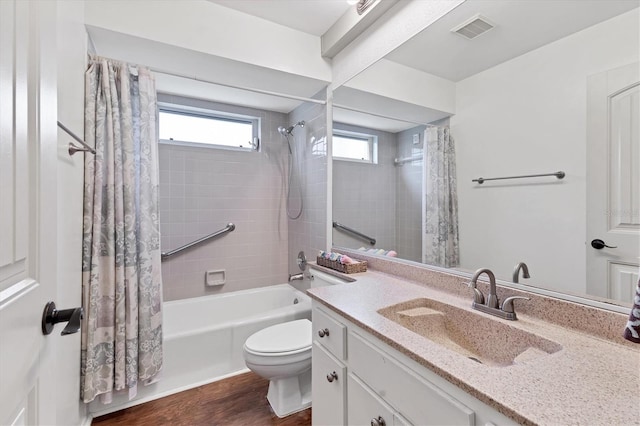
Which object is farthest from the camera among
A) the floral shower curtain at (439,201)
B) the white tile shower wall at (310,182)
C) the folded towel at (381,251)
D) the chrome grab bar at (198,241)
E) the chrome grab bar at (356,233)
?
the chrome grab bar at (198,241)

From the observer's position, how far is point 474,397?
0.65 metres

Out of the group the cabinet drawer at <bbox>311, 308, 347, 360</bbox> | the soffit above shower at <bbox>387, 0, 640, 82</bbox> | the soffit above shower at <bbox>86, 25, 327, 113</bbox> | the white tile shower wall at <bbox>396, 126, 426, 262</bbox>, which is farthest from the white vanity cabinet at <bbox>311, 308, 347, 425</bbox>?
the soffit above shower at <bbox>86, 25, 327, 113</bbox>

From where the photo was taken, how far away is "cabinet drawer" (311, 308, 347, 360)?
1125 millimetres

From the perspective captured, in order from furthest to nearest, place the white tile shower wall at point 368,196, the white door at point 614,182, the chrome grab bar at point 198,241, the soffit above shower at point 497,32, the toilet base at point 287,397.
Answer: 1. the chrome grab bar at point 198,241
2. the white tile shower wall at point 368,196
3. the toilet base at point 287,397
4. the soffit above shower at point 497,32
5. the white door at point 614,182

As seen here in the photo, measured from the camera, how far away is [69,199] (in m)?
1.31

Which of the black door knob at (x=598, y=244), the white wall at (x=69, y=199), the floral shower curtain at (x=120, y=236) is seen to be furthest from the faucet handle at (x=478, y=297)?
the floral shower curtain at (x=120, y=236)

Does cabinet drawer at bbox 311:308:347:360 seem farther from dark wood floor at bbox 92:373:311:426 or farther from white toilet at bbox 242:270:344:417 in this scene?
dark wood floor at bbox 92:373:311:426

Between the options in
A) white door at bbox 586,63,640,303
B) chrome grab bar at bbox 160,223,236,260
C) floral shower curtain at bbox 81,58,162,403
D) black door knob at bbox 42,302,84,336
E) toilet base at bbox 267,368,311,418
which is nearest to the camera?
black door knob at bbox 42,302,84,336

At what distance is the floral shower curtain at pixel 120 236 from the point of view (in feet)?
5.20

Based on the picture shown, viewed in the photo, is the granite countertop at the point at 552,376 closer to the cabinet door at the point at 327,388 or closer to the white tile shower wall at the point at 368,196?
the cabinet door at the point at 327,388

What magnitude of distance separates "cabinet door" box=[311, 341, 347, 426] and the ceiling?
2.03 metres

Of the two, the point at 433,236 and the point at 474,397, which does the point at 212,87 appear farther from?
the point at 474,397

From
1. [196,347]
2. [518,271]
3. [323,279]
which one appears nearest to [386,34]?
[518,271]

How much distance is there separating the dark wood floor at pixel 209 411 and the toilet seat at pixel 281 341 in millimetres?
411
